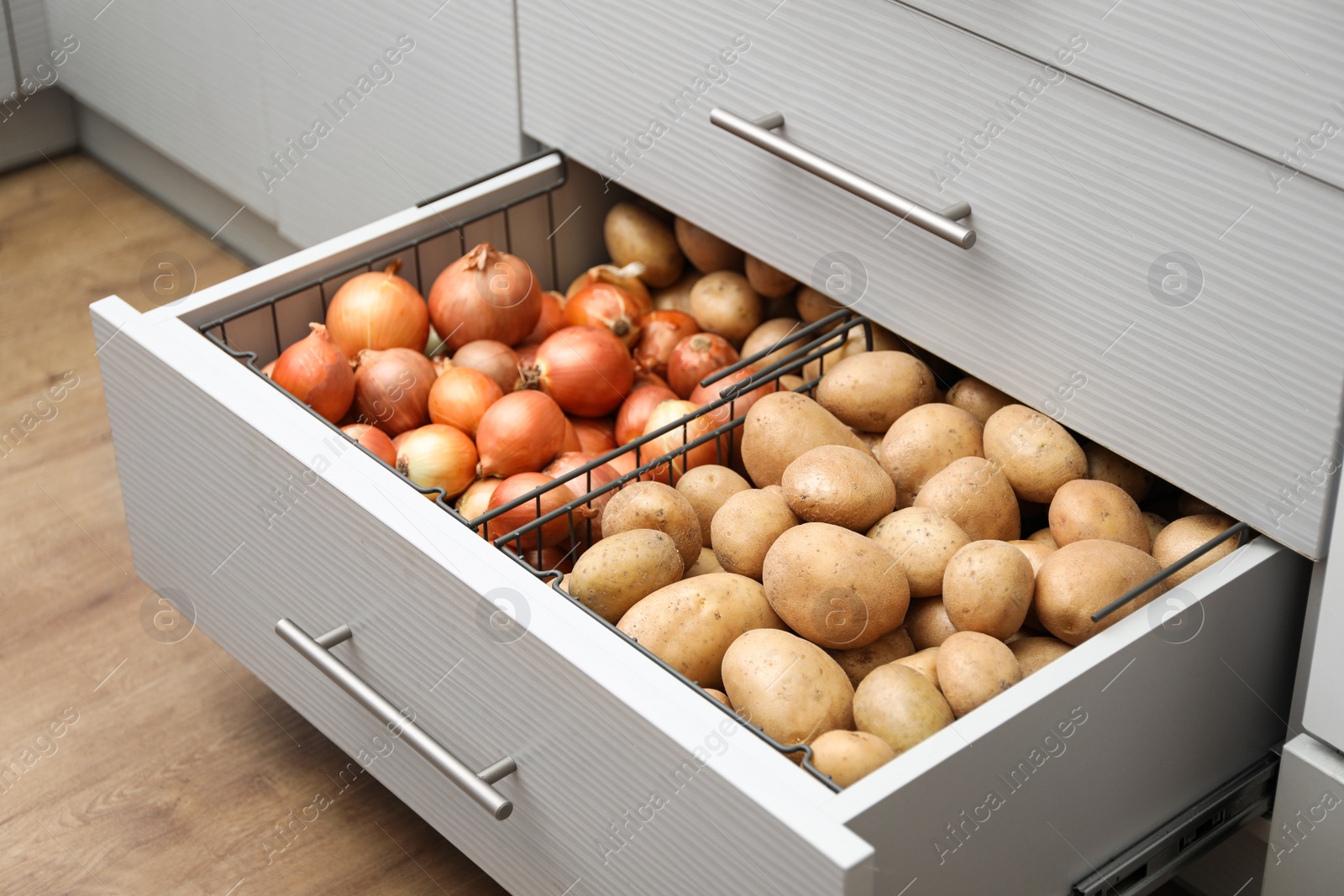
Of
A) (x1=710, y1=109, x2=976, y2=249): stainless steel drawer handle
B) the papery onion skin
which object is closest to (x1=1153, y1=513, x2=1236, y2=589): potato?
(x1=710, y1=109, x2=976, y2=249): stainless steel drawer handle

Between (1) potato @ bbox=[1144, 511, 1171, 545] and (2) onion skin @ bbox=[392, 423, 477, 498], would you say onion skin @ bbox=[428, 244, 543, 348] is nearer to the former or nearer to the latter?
(2) onion skin @ bbox=[392, 423, 477, 498]

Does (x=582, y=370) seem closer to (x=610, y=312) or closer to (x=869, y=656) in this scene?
(x=610, y=312)

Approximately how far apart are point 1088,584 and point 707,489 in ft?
0.94

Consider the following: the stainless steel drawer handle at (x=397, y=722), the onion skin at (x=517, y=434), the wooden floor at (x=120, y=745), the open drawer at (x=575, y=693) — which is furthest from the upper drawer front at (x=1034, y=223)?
the wooden floor at (x=120, y=745)

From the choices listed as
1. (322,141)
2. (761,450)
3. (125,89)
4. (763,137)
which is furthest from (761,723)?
(125,89)

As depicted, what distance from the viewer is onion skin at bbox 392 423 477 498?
47.0 inches

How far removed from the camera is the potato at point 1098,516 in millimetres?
1014

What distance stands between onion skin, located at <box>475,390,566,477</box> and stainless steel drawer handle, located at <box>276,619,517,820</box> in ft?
0.59

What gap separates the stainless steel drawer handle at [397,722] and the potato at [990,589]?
0.30m

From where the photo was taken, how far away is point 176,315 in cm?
117

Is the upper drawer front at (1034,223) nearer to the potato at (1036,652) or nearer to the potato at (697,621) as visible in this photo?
the potato at (1036,652)

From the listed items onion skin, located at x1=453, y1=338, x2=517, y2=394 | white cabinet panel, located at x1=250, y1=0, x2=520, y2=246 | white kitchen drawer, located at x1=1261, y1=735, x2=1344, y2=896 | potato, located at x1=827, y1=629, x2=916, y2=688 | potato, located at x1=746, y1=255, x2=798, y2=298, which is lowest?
white kitchen drawer, located at x1=1261, y1=735, x2=1344, y2=896

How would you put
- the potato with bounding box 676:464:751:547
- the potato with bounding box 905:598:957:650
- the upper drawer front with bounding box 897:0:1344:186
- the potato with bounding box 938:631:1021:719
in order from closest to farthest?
the upper drawer front with bounding box 897:0:1344:186, the potato with bounding box 938:631:1021:719, the potato with bounding box 905:598:957:650, the potato with bounding box 676:464:751:547

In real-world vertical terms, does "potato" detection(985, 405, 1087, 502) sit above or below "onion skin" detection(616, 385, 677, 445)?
above
